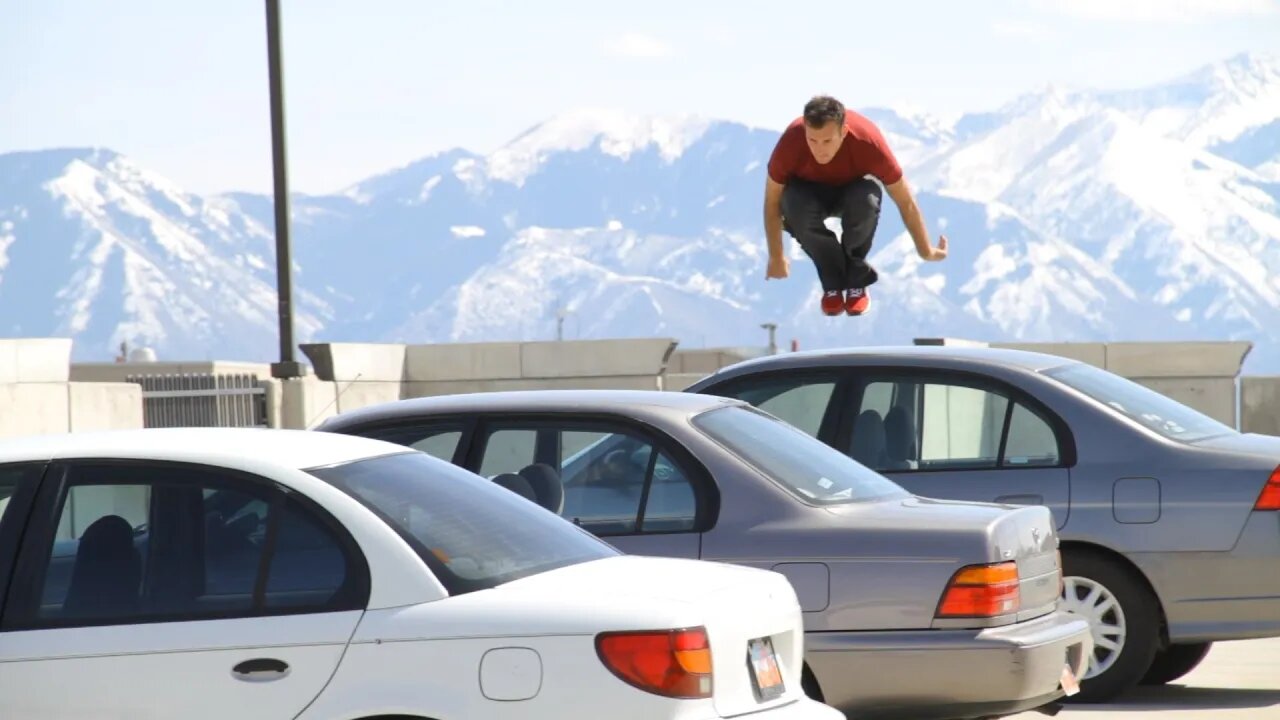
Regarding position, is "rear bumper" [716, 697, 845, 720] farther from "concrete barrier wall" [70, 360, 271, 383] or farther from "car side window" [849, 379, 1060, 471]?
"concrete barrier wall" [70, 360, 271, 383]

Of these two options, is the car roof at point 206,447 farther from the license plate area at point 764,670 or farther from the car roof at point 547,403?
the car roof at point 547,403

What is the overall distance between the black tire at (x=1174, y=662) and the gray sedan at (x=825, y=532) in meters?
2.58

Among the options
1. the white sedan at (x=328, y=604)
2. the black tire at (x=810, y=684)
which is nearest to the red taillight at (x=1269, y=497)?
the black tire at (x=810, y=684)

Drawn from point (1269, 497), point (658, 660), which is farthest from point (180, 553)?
point (1269, 497)

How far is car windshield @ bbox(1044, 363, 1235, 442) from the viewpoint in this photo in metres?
9.87

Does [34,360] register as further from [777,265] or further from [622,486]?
[622,486]

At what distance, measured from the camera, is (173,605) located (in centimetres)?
565

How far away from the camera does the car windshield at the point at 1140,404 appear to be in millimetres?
9867

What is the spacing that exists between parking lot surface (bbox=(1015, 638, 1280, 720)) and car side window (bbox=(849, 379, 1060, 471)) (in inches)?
46.4

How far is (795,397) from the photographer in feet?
33.7

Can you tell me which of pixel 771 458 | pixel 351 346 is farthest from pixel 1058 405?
pixel 351 346

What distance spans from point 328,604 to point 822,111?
5.55m

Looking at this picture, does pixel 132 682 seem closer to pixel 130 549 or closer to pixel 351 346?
pixel 130 549

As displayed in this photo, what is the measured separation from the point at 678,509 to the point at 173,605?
276 centimetres
